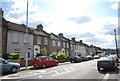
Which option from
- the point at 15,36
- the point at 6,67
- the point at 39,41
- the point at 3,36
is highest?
the point at 15,36

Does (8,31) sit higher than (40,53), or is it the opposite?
(8,31)

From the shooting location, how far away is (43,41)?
29.3 meters

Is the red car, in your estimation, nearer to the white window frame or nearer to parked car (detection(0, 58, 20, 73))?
parked car (detection(0, 58, 20, 73))

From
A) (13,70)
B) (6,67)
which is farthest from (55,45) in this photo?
(6,67)

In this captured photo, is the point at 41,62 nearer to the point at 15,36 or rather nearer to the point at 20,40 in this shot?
the point at 20,40

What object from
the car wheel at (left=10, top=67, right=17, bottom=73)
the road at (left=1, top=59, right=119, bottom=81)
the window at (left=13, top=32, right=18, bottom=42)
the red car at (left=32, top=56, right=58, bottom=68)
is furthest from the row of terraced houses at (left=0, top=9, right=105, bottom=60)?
the road at (left=1, top=59, right=119, bottom=81)

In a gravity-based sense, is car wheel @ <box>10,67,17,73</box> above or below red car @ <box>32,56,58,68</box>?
below

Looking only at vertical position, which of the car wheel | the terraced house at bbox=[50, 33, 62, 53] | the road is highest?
the terraced house at bbox=[50, 33, 62, 53]

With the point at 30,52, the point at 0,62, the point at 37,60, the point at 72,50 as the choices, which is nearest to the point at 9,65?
the point at 0,62

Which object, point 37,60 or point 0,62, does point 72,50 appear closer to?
point 37,60

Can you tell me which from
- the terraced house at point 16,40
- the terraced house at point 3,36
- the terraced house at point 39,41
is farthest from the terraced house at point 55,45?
the terraced house at point 3,36

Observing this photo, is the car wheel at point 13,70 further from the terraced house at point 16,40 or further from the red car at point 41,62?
the terraced house at point 16,40

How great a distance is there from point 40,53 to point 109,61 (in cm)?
1573

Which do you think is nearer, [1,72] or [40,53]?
[1,72]
